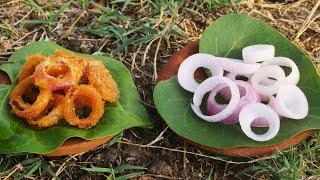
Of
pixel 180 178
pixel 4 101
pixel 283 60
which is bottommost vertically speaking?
pixel 180 178

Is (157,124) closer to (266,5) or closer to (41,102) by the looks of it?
(41,102)

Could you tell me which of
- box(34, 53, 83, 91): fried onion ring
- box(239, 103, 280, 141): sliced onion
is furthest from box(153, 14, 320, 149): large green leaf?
box(34, 53, 83, 91): fried onion ring

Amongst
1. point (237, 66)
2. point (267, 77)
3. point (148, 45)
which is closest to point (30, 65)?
point (148, 45)

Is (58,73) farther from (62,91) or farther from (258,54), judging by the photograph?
(258,54)

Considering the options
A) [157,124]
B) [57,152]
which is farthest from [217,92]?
[57,152]

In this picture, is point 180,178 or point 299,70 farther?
point 299,70

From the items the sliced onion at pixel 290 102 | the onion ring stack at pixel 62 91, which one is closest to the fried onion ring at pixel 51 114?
the onion ring stack at pixel 62 91

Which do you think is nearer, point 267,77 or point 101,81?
point 101,81
